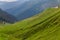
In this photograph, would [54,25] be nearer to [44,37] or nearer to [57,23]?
[57,23]

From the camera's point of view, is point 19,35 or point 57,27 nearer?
point 57,27

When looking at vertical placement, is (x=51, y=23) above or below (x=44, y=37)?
above

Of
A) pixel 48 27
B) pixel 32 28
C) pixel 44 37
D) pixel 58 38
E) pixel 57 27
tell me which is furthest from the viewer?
pixel 32 28

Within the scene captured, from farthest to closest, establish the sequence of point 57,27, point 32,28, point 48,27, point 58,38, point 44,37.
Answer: point 32,28
point 48,27
point 57,27
point 44,37
point 58,38

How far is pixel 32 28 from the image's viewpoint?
183 metres

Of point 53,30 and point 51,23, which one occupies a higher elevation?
point 51,23

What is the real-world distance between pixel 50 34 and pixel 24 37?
85.3ft

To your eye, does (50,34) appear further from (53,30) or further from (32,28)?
(32,28)

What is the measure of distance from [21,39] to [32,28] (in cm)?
2783

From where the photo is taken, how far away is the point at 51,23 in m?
174

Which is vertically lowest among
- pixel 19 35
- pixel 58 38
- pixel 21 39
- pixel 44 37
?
pixel 58 38

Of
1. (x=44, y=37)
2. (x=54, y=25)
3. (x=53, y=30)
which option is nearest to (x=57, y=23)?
(x=54, y=25)

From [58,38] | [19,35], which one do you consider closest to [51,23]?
[19,35]

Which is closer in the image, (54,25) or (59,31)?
(59,31)
